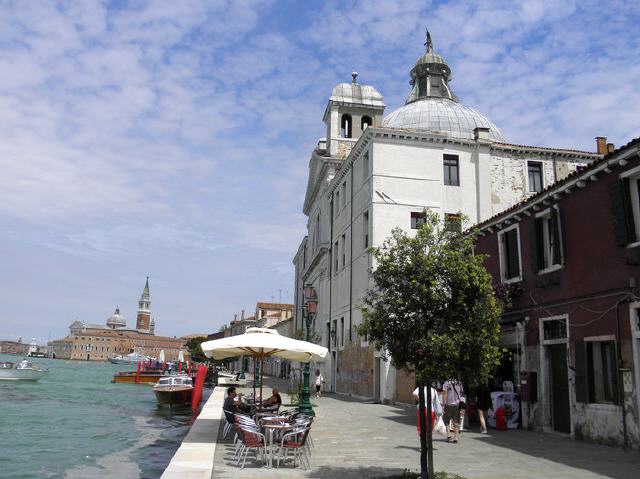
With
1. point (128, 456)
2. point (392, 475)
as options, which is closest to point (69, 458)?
point (128, 456)

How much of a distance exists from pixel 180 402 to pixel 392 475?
76.0ft

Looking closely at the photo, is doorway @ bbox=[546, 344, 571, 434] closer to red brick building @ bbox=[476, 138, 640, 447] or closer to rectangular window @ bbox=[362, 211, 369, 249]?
red brick building @ bbox=[476, 138, 640, 447]

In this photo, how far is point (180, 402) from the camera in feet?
97.0

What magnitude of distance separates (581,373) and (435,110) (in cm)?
2444

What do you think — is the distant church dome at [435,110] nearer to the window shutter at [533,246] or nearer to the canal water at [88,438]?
the window shutter at [533,246]

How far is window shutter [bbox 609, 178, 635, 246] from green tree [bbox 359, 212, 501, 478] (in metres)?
4.65

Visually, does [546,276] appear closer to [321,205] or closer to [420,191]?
[420,191]

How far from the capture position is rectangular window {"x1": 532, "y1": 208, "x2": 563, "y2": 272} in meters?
13.5

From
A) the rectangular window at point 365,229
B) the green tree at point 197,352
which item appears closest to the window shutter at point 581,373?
the rectangular window at point 365,229

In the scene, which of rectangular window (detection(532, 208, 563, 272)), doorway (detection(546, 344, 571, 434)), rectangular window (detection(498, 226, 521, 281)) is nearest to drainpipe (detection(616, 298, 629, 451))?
doorway (detection(546, 344, 571, 434))

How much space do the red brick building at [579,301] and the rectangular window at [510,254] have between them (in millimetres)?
27

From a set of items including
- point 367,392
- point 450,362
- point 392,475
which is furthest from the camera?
point 367,392

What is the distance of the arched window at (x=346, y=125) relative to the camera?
40.1 meters

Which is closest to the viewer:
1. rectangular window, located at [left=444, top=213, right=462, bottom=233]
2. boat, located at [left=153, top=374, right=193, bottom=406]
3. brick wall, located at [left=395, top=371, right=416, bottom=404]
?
rectangular window, located at [left=444, top=213, right=462, bottom=233]
